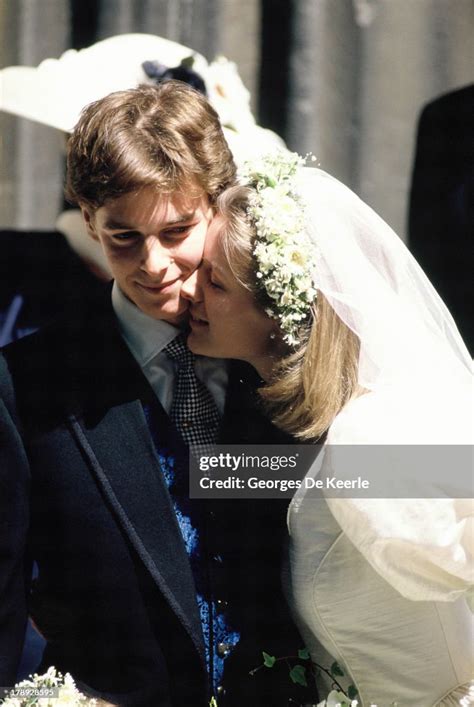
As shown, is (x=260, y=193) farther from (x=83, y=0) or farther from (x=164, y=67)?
(x=83, y=0)

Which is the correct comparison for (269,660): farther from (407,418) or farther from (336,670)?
(407,418)

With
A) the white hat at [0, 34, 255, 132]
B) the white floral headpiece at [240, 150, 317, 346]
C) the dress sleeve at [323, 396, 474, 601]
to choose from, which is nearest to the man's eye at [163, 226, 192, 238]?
the white floral headpiece at [240, 150, 317, 346]

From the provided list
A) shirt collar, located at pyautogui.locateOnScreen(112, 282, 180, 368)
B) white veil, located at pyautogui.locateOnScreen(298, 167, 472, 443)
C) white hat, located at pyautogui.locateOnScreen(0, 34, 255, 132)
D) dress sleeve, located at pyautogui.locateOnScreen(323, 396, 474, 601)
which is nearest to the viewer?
dress sleeve, located at pyautogui.locateOnScreen(323, 396, 474, 601)

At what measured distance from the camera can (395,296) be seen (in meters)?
1.64

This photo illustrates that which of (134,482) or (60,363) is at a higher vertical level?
(60,363)

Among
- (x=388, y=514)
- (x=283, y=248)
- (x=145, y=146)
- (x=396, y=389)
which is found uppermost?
(x=145, y=146)

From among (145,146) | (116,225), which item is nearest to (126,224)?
(116,225)

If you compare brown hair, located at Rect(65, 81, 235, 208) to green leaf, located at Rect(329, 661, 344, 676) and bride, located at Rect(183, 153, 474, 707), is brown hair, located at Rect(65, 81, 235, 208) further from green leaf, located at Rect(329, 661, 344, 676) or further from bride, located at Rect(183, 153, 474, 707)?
green leaf, located at Rect(329, 661, 344, 676)

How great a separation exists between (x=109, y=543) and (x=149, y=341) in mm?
397

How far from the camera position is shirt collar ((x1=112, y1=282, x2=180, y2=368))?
1.76 m

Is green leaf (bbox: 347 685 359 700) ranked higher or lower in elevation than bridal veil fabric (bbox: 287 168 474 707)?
lower

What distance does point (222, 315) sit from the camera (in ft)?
5.49

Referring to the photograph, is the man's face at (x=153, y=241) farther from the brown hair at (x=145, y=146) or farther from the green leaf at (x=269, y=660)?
the green leaf at (x=269, y=660)

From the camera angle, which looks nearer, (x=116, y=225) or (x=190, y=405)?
(x=116, y=225)
